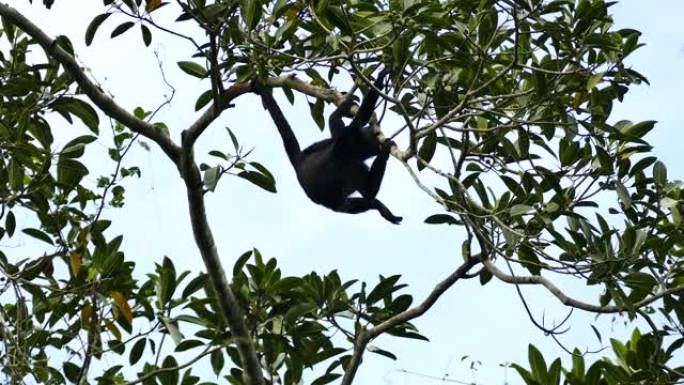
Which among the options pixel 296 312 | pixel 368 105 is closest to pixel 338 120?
pixel 368 105

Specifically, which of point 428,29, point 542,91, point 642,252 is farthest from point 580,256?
point 428,29

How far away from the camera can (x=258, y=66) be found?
4.85m

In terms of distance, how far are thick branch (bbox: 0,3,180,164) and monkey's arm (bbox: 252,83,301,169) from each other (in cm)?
168

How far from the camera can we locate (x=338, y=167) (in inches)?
274

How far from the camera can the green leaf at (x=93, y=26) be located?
5.01 m

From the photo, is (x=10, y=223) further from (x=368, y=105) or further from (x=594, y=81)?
(x=594, y=81)

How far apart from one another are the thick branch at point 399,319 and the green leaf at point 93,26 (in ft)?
6.53

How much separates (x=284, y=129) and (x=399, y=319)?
2.34m

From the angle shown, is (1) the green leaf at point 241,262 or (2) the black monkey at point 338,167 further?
(2) the black monkey at point 338,167

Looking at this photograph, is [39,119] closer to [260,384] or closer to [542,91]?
[260,384]

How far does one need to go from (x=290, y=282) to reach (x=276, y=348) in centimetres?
43

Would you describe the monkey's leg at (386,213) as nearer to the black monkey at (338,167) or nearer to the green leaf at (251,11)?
the black monkey at (338,167)

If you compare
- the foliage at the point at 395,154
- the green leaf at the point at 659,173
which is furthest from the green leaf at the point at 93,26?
the green leaf at the point at 659,173

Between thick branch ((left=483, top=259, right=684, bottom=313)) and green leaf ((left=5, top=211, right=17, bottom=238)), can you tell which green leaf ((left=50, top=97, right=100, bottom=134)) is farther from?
thick branch ((left=483, top=259, right=684, bottom=313))
